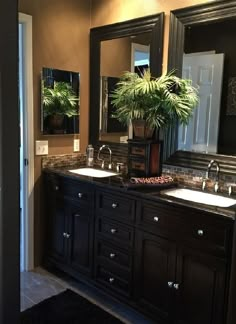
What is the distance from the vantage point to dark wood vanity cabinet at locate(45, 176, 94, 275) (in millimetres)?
2689

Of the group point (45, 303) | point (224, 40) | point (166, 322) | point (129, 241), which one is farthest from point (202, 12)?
point (45, 303)

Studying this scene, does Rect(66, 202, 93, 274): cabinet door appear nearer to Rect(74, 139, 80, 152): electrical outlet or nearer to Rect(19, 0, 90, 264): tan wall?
Rect(19, 0, 90, 264): tan wall

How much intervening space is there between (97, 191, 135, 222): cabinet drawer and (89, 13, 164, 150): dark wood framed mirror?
30.2 inches

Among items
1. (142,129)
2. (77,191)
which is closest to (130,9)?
(142,129)

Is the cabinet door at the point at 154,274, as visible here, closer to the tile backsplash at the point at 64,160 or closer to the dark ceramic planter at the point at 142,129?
the dark ceramic planter at the point at 142,129

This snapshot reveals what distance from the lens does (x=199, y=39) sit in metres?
2.51

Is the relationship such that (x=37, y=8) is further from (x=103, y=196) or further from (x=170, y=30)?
(x=103, y=196)

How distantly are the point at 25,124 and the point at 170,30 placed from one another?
4.71ft

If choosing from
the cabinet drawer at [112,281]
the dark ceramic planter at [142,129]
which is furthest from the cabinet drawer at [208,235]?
the dark ceramic planter at [142,129]

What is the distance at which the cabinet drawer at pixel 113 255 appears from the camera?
2.40m

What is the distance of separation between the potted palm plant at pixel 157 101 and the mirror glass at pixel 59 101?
75 centimetres

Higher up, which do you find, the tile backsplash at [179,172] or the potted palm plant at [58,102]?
the potted palm plant at [58,102]

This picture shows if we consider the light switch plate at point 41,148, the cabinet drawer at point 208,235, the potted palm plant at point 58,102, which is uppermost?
the potted palm plant at point 58,102

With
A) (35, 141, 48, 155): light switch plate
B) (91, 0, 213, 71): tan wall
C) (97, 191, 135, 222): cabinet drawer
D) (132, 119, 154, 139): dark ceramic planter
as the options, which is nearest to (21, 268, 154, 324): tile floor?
(97, 191, 135, 222): cabinet drawer
